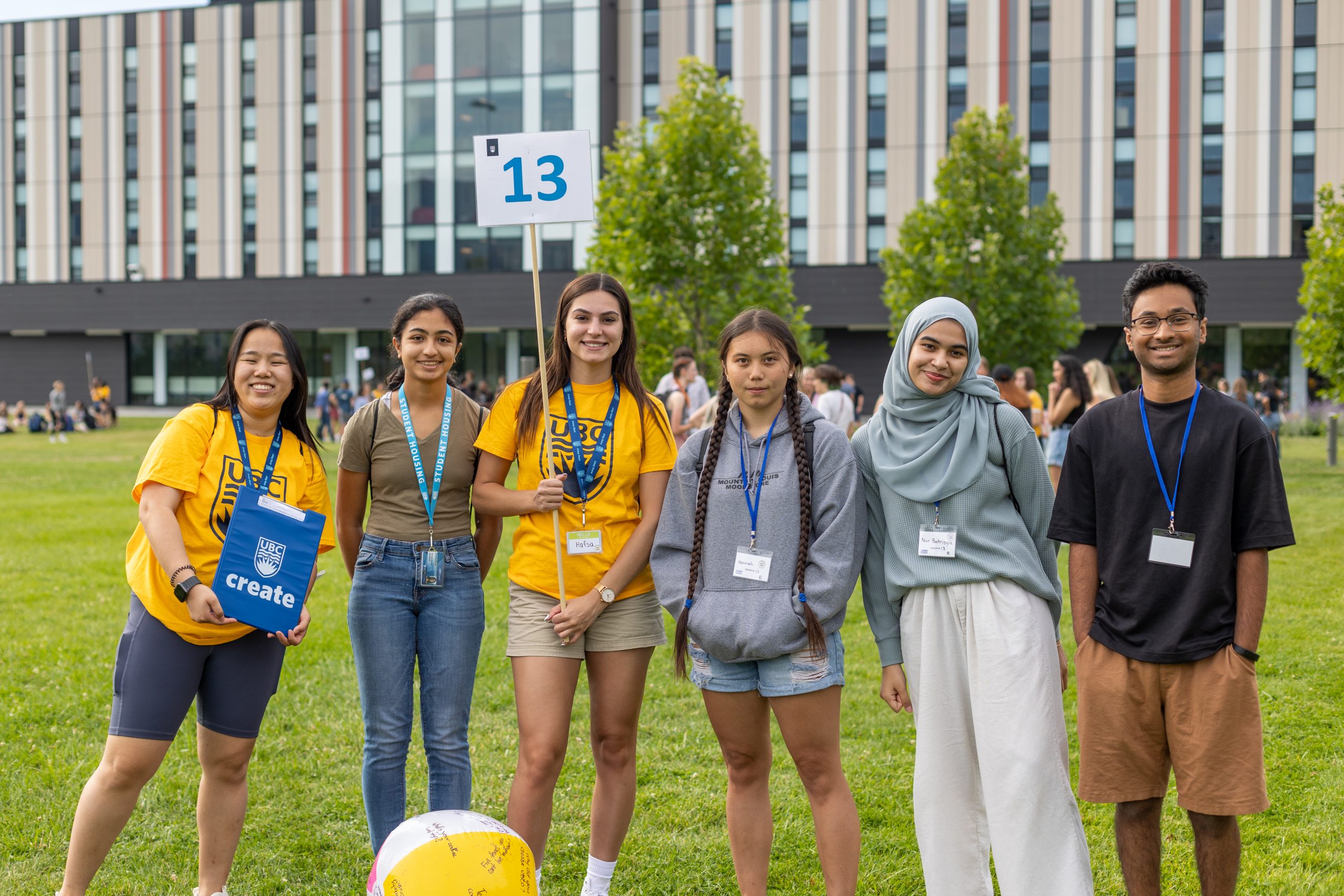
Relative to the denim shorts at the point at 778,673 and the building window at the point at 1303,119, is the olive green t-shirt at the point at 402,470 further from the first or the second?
the building window at the point at 1303,119

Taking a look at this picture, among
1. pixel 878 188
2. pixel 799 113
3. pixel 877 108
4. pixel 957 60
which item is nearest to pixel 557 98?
pixel 799 113

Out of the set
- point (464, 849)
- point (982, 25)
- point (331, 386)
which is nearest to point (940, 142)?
point (982, 25)

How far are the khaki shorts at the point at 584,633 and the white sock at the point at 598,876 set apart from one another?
0.75m

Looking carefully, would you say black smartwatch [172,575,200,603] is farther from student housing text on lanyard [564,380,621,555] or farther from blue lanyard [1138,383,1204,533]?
blue lanyard [1138,383,1204,533]

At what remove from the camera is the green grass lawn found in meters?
4.23

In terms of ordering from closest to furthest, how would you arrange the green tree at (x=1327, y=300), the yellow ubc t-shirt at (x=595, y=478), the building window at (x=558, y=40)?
the yellow ubc t-shirt at (x=595, y=478)
the green tree at (x=1327, y=300)
the building window at (x=558, y=40)

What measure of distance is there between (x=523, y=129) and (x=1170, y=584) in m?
43.4

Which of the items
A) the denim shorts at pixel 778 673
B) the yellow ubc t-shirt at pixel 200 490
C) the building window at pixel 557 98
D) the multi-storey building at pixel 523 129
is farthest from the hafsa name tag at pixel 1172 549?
the building window at pixel 557 98

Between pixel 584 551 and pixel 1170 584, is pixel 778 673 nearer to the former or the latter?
pixel 584 551

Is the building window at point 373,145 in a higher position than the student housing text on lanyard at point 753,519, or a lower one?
higher

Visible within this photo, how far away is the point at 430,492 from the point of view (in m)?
3.79

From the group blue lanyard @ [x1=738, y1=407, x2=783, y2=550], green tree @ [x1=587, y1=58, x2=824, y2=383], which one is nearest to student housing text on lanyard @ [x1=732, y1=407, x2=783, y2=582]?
blue lanyard @ [x1=738, y1=407, x2=783, y2=550]

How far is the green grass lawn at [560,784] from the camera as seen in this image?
4.23 m

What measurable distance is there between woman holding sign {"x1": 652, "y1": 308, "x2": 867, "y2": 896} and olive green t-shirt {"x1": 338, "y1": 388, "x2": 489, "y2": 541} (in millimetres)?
750
